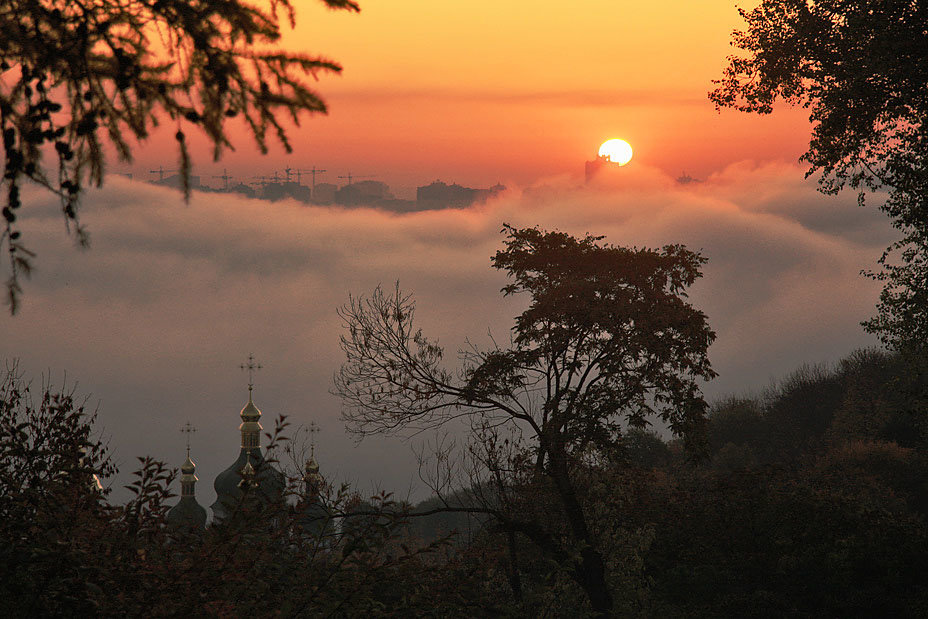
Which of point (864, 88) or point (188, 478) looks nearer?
point (864, 88)

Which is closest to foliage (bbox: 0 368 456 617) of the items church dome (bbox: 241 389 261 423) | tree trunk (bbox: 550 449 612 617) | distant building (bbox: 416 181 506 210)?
tree trunk (bbox: 550 449 612 617)

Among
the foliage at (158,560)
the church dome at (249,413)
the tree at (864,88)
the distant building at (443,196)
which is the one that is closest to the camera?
the foliage at (158,560)

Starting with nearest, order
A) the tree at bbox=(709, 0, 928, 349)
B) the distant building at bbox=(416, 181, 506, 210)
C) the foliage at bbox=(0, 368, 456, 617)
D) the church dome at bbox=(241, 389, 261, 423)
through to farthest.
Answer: the foliage at bbox=(0, 368, 456, 617) < the tree at bbox=(709, 0, 928, 349) < the church dome at bbox=(241, 389, 261, 423) < the distant building at bbox=(416, 181, 506, 210)

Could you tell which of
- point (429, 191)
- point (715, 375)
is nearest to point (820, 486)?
point (715, 375)

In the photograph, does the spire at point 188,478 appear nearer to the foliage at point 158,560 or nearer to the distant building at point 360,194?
the foliage at point 158,560

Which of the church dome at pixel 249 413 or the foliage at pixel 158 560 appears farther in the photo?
the church dome at pixel 249 413

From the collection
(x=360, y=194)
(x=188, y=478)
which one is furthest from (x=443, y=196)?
(x=188, y=478)

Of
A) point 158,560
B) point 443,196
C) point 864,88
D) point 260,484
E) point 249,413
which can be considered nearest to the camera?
point 158,560

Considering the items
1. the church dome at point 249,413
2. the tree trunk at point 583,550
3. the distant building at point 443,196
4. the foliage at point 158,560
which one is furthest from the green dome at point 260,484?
the distant building at point 443,196

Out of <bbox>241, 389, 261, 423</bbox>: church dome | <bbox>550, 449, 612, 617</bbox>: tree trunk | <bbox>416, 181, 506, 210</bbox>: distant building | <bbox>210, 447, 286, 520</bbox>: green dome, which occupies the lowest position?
<bbox>550, 449, 612, 617</bbox>: tree trunk

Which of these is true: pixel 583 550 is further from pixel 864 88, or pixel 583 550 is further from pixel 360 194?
pixel 360 194

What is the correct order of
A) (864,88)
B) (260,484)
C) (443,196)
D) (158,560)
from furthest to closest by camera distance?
(443,196)
(864,88)
(260,484)
(158,560)

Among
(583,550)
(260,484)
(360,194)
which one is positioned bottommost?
(583,550)

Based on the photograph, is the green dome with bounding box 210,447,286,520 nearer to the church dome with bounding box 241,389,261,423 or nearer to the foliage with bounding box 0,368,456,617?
the foliage with bounding box 0,368,456,617
